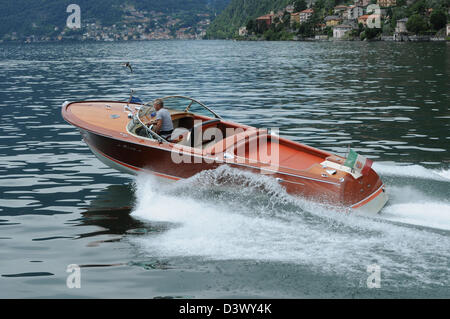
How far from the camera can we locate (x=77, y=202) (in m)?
10.6

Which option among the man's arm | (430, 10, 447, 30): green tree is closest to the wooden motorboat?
the man's arm

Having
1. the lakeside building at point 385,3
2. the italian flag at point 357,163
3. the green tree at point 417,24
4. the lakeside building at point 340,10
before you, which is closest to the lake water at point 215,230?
the italian flag at point 357,163

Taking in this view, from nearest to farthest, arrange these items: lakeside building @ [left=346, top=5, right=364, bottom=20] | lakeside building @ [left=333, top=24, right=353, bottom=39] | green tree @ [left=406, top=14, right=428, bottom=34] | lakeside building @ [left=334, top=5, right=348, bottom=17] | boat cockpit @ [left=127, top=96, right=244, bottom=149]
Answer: boat cockpit @ [left=127, top=96, right=244, bottom=149] → green tree @ [left=406, top=14, right=428, bottom=34] → lakeside building @ [left=333, top=24, right=353, bottom=39] → lakeside building @ [left=346, top=5, right=364, bottom=20] → lakeside building @ [left=334, top=5, right=348, bottom=17]

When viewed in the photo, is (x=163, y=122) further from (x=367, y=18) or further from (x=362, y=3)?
(x=362, y=3)

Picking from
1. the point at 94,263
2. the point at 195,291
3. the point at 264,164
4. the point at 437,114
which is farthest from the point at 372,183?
the point at 437,114

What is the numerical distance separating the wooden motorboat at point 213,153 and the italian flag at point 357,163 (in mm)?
67

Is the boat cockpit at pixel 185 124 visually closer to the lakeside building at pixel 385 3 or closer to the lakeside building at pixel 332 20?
the lakeside building at pixel 332 20

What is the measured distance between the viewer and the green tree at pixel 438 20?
11469cm

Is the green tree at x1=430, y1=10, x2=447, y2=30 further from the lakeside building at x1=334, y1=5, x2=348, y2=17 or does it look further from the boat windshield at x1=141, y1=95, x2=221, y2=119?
the boat windshield at x1=141, y1=95, x2=221, y2=119

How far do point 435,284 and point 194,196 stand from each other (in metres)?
5.22

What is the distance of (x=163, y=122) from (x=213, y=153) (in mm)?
1882

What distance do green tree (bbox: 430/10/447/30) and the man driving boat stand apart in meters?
118

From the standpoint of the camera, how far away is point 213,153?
33.1ft

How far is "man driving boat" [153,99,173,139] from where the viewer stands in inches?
447
